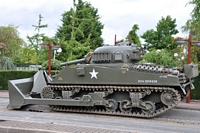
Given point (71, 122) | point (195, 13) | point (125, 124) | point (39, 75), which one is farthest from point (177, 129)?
point (195, 13)

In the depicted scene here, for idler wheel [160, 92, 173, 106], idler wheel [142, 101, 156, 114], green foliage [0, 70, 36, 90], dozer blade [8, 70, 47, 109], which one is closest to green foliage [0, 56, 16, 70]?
green foliage [0, 70, 36, 90]

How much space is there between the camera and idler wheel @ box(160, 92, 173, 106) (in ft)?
35.4

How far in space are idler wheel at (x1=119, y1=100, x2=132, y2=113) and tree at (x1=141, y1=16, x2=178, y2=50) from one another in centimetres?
2368

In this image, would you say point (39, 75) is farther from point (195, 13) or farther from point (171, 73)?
point (195, 13)

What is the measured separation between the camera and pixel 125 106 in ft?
37.4

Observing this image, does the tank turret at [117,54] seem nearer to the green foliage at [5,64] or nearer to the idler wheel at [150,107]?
the idler wheel at [150,107]

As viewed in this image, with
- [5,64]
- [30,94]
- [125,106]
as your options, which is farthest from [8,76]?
[125,106]

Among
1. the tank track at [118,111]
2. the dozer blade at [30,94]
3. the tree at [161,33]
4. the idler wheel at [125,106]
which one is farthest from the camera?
the tree at [161,33]

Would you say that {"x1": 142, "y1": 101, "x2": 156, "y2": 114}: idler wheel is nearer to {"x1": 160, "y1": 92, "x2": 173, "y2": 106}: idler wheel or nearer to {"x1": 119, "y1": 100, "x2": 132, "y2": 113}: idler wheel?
{"x1": 160, "y1": 92, "x2": 173, "y2": 106}: idler wheel

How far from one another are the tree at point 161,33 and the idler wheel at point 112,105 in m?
23.7

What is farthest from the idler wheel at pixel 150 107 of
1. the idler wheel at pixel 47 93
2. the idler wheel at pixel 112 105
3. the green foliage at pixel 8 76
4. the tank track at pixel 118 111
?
the green foliage at pixel 8 76

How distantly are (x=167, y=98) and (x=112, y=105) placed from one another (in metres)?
2.22

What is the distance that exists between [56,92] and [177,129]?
5.72 metres

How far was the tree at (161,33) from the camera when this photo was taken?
113 feet
